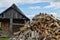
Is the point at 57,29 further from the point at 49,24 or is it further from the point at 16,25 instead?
the point at 16,25

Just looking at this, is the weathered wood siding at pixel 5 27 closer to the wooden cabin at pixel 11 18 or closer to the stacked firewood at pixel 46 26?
the wooden cabin at pixel 11 18

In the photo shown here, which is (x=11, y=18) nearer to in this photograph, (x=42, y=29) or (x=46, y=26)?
(x=46, y=26)

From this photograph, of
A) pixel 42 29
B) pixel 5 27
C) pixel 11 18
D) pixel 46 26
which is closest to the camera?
pixel 42 29

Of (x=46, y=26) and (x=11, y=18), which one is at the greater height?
(x=46, y=26)

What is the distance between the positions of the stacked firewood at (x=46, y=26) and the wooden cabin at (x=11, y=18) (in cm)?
1605

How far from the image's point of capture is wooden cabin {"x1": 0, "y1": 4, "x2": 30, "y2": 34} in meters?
27.5

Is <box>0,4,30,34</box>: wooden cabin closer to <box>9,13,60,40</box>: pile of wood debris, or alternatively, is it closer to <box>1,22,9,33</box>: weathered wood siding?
<box>1,22,9,33</box>: weathered wood siding

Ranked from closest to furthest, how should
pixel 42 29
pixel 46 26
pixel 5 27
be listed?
pixel 42 29, pixel 46 26, pixel 5 27

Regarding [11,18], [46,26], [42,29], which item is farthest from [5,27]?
[42,29]

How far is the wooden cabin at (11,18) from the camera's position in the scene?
27516 mm

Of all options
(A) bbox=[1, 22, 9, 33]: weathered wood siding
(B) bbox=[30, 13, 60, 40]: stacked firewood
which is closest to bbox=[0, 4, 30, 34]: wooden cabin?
(A) bbox=[1, 22, 9, 33]: weathered wood siding

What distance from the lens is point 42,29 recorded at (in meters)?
10.7

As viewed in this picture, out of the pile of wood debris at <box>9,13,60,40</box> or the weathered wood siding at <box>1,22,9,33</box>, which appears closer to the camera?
the pile of wood debris at <box>9,13,60,40</box>

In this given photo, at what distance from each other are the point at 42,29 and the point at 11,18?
1730 centimetres
